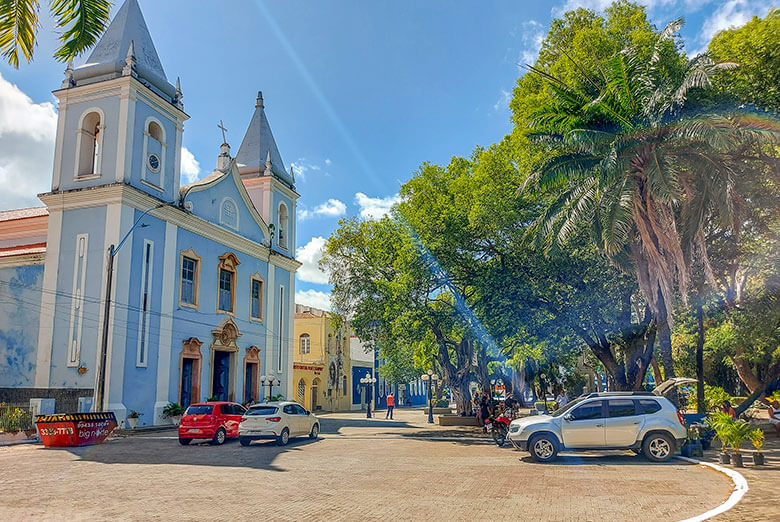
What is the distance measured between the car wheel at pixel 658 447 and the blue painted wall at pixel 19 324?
23.8m

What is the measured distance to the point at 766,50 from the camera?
15680 mm

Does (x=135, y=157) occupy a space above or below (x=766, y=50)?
above

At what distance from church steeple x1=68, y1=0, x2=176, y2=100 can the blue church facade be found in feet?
0.22

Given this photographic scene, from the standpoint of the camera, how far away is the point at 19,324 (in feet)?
84.4

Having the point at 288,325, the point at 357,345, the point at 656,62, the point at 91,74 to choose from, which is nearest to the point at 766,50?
the point at 656,62

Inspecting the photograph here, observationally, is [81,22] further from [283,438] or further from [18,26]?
[283,438]

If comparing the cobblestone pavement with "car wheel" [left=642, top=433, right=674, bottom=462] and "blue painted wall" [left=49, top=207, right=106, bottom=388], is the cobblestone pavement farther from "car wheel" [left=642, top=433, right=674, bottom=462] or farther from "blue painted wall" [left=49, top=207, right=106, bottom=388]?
"blue painted wall" [left=49, top=207, right=106, bottom=388]

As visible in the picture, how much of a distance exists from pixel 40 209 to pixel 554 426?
106ft

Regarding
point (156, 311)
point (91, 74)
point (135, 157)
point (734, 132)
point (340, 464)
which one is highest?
point (91, 74)

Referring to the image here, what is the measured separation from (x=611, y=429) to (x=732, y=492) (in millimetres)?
4181

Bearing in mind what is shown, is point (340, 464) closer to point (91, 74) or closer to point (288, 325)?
point (91, 74)

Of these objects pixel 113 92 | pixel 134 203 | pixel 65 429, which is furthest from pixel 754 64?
pixel 113 92

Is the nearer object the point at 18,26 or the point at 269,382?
the point at 18,26

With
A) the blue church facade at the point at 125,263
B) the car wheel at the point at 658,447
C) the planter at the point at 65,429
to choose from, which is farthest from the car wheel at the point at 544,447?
the blue church facade at the point at 125,263
